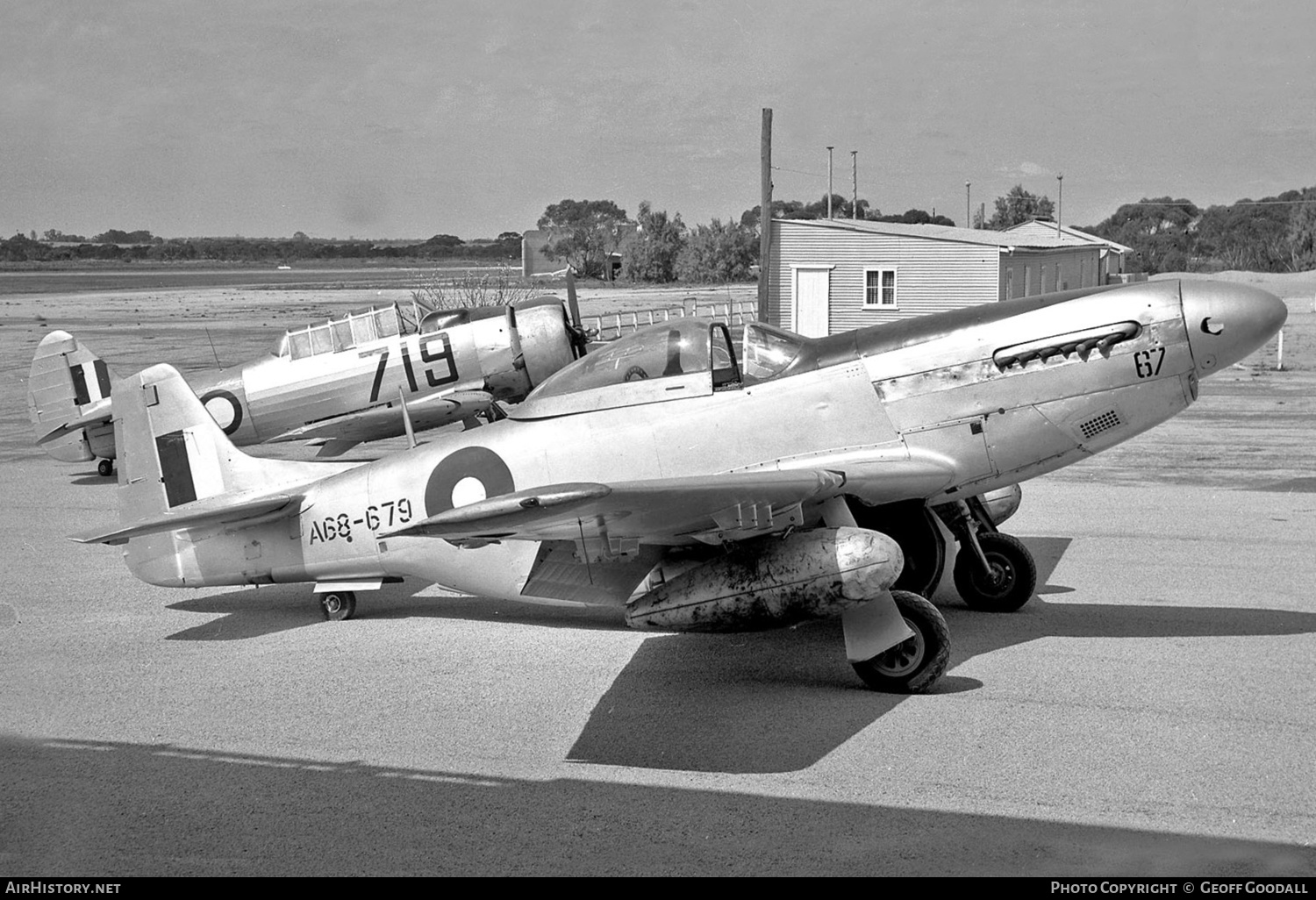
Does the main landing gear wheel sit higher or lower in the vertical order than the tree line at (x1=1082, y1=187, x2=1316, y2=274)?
higher

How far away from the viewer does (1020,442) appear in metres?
7.50

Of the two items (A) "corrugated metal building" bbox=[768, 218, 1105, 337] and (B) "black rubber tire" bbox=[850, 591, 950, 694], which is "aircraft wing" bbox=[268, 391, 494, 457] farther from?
(A) "corrugated metal building" bbox=[768, 218, 1105, 337]

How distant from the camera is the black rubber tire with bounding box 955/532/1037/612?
880 cm

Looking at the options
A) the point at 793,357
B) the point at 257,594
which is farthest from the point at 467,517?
the point at 257,594

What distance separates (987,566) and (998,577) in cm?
19

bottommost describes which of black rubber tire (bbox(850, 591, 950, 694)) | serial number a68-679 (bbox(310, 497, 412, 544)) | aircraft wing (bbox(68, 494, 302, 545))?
black rubber tire (bbox(850, 591, 950, 694))

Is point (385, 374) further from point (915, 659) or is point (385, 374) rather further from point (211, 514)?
point (915, 659)

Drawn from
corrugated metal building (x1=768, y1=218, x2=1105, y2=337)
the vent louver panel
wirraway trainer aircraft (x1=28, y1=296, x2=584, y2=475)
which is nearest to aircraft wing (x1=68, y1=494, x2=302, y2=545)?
the vent louver panel

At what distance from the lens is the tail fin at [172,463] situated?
28.8 ft

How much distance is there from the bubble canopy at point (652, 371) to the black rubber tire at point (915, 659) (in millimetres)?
1829

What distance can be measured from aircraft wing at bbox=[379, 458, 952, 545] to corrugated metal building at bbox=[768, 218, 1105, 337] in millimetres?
28576

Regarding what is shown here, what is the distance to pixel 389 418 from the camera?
14688mm

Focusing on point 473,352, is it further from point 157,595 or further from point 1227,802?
point 1227,802

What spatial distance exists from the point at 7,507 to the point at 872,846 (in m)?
11.9
